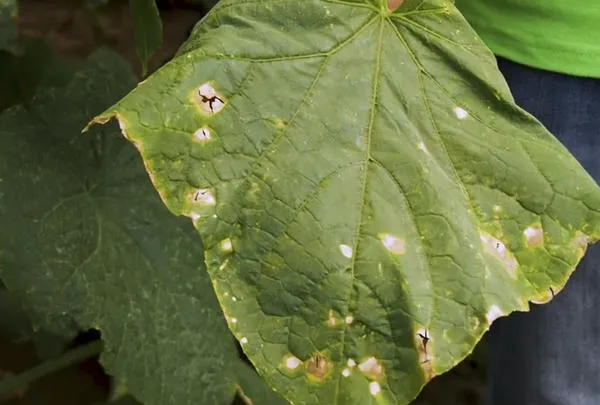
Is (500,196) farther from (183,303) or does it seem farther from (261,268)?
(183,303)

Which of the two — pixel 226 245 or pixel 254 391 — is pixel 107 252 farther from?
pixel 226 245

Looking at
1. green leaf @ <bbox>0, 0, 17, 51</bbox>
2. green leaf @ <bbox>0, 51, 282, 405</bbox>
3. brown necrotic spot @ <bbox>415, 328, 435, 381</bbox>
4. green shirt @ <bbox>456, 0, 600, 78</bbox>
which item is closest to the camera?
brown necrotic spot @ <bbox>415, 328, 435, 381</bbox>

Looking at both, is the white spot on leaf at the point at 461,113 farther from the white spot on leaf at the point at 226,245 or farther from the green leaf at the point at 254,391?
the green leaf at the point at 254,391

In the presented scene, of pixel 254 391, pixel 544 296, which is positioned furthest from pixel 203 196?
pixel 254 391

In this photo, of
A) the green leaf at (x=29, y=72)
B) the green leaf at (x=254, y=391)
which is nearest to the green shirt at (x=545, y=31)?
the green leaf at (x=254, y=391)

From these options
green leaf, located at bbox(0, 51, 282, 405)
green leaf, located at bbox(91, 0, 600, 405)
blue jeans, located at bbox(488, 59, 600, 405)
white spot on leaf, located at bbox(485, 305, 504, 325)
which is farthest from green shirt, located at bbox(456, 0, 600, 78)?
green leaf, located at bbox(0, 51, 282, 405)

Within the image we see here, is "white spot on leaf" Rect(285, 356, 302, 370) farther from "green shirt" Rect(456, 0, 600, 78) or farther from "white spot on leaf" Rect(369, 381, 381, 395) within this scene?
"green shirt" Rect(456, 0, 600, 78)
